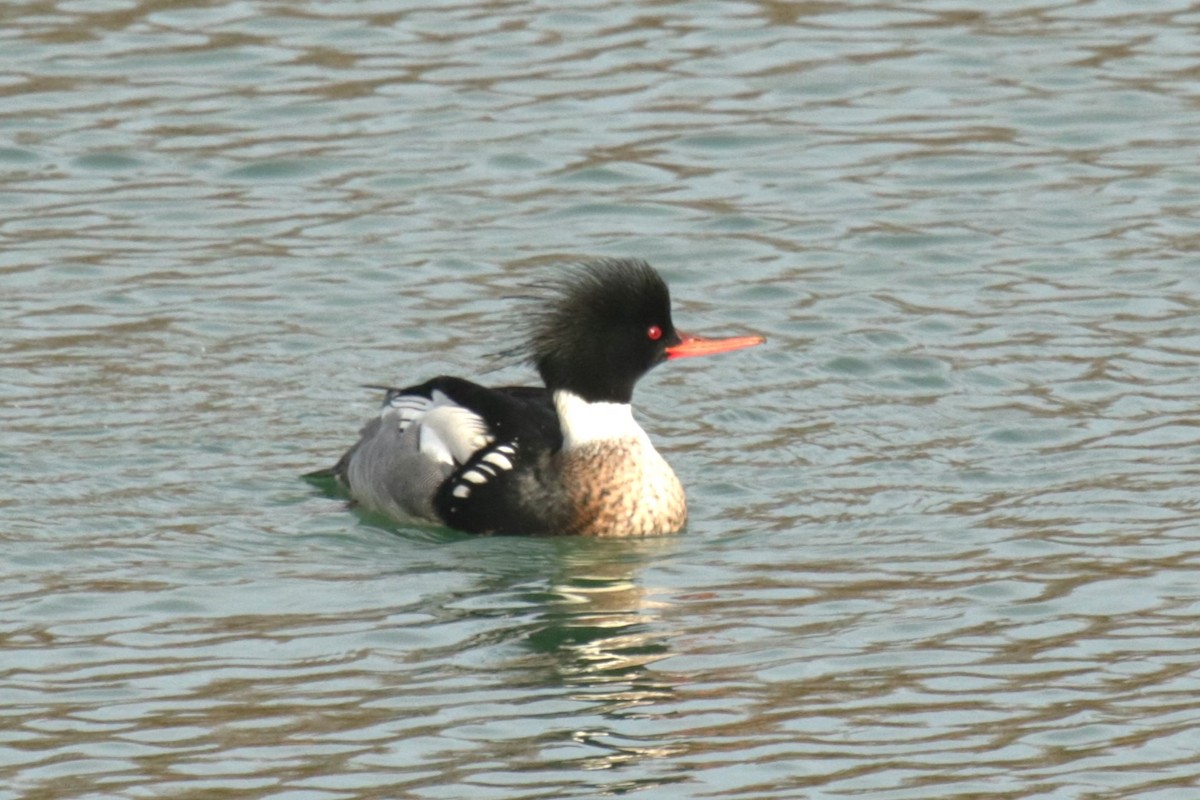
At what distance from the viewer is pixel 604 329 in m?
11.1

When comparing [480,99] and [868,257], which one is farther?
[480,99]

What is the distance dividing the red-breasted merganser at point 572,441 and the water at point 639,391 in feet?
0.66

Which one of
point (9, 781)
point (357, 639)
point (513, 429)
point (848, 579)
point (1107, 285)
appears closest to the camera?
point (9, 781)

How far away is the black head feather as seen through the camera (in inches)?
436

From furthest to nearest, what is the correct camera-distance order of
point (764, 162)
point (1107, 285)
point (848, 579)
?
point (764, 162) → point (1107, 285) → point (848, 579)

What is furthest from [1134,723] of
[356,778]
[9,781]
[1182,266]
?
[1182,266]

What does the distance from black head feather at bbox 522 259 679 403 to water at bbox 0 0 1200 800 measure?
0.73 metres

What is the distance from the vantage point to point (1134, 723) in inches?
328

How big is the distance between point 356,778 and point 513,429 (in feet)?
11.7

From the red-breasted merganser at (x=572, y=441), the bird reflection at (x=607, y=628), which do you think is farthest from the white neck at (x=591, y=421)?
the bird reflection at (x=607, y=628)

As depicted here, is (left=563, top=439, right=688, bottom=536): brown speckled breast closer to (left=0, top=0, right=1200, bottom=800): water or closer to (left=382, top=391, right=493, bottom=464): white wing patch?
(left=0, top=0, right=1200, bottom=800): water

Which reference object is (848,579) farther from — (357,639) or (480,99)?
(480,99)

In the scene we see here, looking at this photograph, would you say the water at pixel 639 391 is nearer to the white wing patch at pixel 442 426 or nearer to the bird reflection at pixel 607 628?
the bird reflection at pixel 607 628

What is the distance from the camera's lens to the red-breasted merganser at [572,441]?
11031mm
